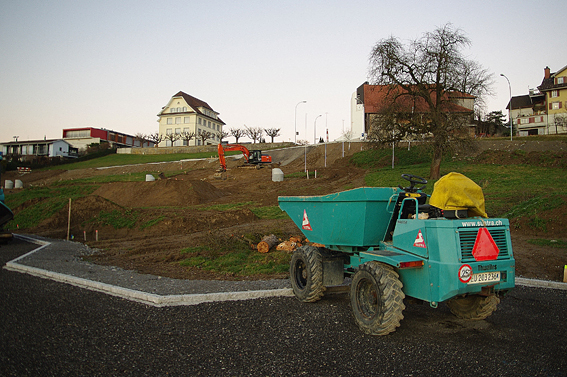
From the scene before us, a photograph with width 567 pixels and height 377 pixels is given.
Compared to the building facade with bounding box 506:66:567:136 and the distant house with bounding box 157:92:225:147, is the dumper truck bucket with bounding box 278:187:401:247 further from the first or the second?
the distant house with bounding box 157:92:225:147

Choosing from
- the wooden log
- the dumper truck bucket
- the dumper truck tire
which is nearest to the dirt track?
the wooden log

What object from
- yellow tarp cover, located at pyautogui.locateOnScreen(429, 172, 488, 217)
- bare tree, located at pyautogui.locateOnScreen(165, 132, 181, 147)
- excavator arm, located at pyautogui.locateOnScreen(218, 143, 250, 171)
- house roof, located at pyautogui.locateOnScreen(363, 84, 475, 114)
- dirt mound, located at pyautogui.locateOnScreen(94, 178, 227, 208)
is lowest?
dirt mound, located at pyautogui.locateOnScreen(94, 178, 227, 208)

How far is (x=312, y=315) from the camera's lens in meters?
5.99

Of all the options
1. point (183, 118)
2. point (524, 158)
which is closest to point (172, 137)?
point (183, 118)

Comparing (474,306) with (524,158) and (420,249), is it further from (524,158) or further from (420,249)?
(524,158)

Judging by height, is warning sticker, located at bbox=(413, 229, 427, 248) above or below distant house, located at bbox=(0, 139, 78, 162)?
below

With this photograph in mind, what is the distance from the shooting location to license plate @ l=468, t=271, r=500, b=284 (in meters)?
4.51

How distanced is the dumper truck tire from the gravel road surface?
0.67 feet

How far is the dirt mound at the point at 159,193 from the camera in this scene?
26.4 meters

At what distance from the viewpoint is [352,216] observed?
5.93m

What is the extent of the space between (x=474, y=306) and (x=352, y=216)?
2.17 metres

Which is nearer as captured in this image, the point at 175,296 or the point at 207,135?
the point at 175,296

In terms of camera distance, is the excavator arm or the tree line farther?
the tree line

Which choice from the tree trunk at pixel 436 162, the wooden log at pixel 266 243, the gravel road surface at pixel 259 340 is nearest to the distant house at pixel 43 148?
the tree trunk at pixel 436 162
